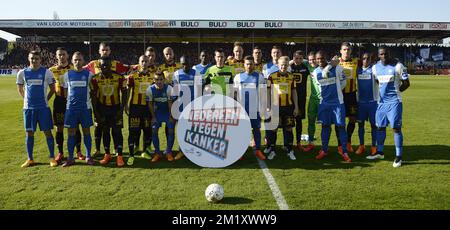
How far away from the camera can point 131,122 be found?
6.07 meters

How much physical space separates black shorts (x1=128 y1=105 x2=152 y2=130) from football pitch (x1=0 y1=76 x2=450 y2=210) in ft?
2.04

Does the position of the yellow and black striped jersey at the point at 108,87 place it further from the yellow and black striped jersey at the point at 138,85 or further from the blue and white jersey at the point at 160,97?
the blue and white jersey at the point at 160,97

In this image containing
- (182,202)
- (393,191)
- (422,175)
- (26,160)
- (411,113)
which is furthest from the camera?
(411,113)

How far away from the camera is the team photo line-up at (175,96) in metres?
5.80

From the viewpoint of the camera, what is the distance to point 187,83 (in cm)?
640

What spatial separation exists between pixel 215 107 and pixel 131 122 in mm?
1430

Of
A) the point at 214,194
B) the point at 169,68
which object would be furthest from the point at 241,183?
the point at 169,68

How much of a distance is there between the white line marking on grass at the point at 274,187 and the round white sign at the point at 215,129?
1.41 feet

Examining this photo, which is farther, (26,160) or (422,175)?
(26,160)

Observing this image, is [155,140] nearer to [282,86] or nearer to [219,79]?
[219,79]
